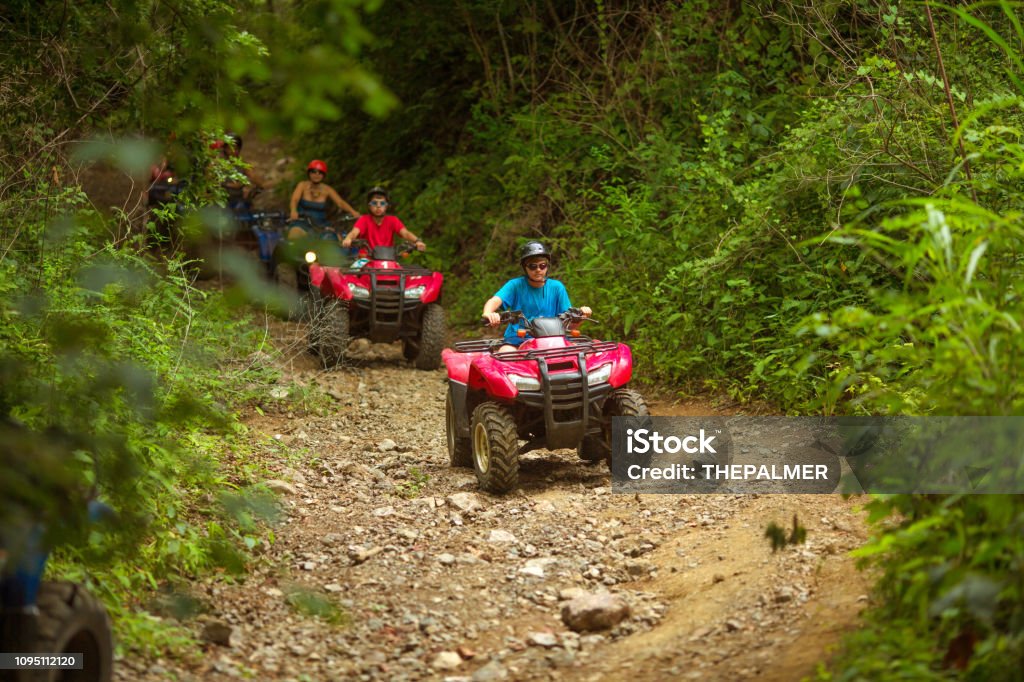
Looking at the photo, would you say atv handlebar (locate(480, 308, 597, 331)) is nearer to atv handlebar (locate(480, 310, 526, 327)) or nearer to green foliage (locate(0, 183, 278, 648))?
atv handlebar (locate(480, 310, 526, 327))

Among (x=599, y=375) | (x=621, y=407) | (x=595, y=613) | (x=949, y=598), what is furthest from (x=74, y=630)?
(x=621, y=407)

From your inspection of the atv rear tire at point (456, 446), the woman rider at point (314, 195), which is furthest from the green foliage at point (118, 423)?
the woman rider at point (314, 195)

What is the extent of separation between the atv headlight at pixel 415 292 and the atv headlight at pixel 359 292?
37 centimetres

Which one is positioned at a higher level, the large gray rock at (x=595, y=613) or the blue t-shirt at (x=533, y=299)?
the blue t-shirt at (x=533, y=299)

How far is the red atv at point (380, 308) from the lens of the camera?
418 inches

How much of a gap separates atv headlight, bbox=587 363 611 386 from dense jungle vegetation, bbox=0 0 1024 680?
138 cm

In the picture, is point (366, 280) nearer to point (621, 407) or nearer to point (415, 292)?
point (415, 292)

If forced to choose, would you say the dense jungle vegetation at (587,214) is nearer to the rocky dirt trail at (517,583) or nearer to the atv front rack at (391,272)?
the rocky dirt trail at (517,583)

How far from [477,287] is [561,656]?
899cm

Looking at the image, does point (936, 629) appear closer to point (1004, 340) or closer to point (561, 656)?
point (1004, 340)

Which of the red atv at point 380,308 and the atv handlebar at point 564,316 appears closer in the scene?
the atv handlebar at point 564,316

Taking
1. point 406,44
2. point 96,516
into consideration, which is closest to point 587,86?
point 406,44

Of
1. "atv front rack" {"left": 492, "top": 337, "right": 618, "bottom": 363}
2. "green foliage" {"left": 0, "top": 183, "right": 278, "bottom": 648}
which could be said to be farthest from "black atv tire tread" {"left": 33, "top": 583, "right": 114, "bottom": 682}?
"atv front rack" {"left": 492, "top": 337, "right": 618, "bottom": 363}

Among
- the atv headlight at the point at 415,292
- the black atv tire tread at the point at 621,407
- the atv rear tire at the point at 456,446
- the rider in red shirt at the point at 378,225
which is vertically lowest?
the atv rear tire at the point at 456,446
